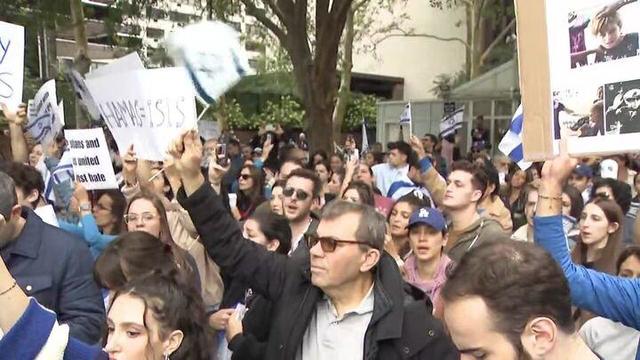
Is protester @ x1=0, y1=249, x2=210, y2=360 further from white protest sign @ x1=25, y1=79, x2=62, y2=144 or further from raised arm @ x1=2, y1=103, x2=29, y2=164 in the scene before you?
white protest sign @ x1=25, y1=79, x2=62, y2=144

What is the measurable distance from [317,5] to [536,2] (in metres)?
9.68

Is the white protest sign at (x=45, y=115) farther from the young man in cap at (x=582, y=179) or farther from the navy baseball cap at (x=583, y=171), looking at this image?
the navy baseball cap at (x=583, y=171)

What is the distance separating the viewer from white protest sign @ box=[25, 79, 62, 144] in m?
6.25

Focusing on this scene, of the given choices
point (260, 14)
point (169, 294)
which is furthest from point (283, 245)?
point (260, 14)

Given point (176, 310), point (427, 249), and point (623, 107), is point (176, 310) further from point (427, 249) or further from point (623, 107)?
point (427, 249)

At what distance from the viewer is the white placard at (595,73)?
250 centimetres

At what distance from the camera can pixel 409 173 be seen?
332 inches

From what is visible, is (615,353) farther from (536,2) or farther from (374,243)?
(536,2)

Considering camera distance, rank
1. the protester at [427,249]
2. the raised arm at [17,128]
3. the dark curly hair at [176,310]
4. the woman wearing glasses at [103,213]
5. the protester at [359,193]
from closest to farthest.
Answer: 1. the dark curly hair at [176,310]
2. the protester at [427,249]
3. the raised arm at [17,128]
4. the woman wearing glasses at [103,213]
5. the protester at [359,193]

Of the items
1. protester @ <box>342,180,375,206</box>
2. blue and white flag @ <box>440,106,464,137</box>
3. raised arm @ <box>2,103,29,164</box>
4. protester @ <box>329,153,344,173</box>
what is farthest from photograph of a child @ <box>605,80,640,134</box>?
blue and white flag @ <box>440,106,464,137</box>

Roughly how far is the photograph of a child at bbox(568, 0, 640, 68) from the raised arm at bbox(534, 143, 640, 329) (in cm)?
46

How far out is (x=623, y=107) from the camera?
2506mm

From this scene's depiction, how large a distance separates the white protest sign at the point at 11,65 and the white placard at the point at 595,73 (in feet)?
10.1

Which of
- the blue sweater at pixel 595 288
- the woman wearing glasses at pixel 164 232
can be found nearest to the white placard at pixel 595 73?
the blue sweater at pixel 595 288
